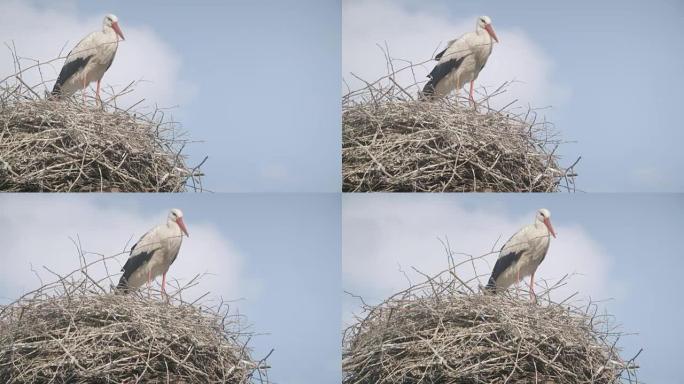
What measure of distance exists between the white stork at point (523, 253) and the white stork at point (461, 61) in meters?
0.43

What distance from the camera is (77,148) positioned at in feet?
13.0

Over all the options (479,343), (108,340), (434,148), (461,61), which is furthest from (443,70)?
(108,340)

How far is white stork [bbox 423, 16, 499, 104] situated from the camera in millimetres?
4270

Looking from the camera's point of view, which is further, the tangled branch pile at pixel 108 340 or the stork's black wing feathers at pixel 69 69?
the stork's black wing feathers at pixel 69 69

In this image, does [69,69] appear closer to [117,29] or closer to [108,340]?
[117,29]

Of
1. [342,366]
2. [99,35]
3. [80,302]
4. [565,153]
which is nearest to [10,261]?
[80,302]

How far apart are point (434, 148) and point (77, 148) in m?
1.00

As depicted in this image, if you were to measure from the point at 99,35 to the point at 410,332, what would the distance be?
1277 mm

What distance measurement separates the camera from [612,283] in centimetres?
433

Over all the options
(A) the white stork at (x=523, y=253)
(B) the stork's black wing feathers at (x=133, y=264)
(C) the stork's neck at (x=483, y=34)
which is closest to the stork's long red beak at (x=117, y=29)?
(B) the stork's black wing feathers at (x=133, y=264)

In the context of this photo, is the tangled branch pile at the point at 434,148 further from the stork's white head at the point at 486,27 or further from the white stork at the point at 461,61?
the stork's white head at the point at 486,27

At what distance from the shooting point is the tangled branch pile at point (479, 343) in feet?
13.0

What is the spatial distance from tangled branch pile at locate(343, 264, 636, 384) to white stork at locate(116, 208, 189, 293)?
62 centimetres

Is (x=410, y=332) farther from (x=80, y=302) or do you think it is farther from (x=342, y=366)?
(x=80, y=302)
